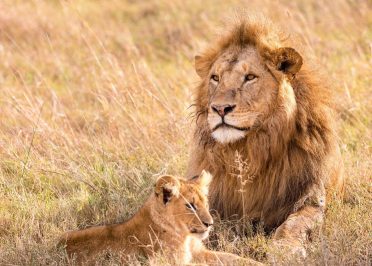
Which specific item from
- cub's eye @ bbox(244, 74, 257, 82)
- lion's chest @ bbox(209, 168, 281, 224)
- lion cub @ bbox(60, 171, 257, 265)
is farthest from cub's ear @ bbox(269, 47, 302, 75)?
lion cub @ bbox(60, 171, 257, 265)

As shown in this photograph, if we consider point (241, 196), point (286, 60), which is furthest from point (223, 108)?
point (241, 196)

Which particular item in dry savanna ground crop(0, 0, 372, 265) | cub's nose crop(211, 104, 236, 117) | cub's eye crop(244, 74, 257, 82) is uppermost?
cub's eye crop(244, 74, 257, 82)

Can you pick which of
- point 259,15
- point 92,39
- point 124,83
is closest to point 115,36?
point 92,39

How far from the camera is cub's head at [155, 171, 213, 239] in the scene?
4652mm

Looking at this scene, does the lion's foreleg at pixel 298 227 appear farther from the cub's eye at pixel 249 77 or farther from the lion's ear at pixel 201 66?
the lion's ear at pixel 201 66

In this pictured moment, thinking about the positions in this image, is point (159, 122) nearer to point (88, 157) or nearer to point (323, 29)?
point (88, 157)

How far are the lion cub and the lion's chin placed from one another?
0.47 meters

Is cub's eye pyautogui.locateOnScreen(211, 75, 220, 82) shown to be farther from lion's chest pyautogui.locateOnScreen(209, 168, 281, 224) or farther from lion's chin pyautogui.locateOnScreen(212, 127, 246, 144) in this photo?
lion's chest pyautogui.locateOnScreen(209, 168, 281, 224)

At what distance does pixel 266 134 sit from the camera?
17.7 feet

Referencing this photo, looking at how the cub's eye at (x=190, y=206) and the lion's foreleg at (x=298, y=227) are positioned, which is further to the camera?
the lion's foreleg at (x=298, y=227)

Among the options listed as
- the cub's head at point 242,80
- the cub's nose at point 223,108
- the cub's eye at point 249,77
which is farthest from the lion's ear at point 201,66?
the cub's nose at point 223,108

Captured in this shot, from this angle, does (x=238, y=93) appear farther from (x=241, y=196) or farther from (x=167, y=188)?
(x=167, y=188)

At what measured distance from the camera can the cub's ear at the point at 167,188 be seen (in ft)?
15.3

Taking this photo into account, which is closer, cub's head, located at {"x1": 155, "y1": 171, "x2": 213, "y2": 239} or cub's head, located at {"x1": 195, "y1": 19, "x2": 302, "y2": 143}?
cub's head, located at {"x1": 155, "y1": 171, "x2": 213, "y2": 239}
